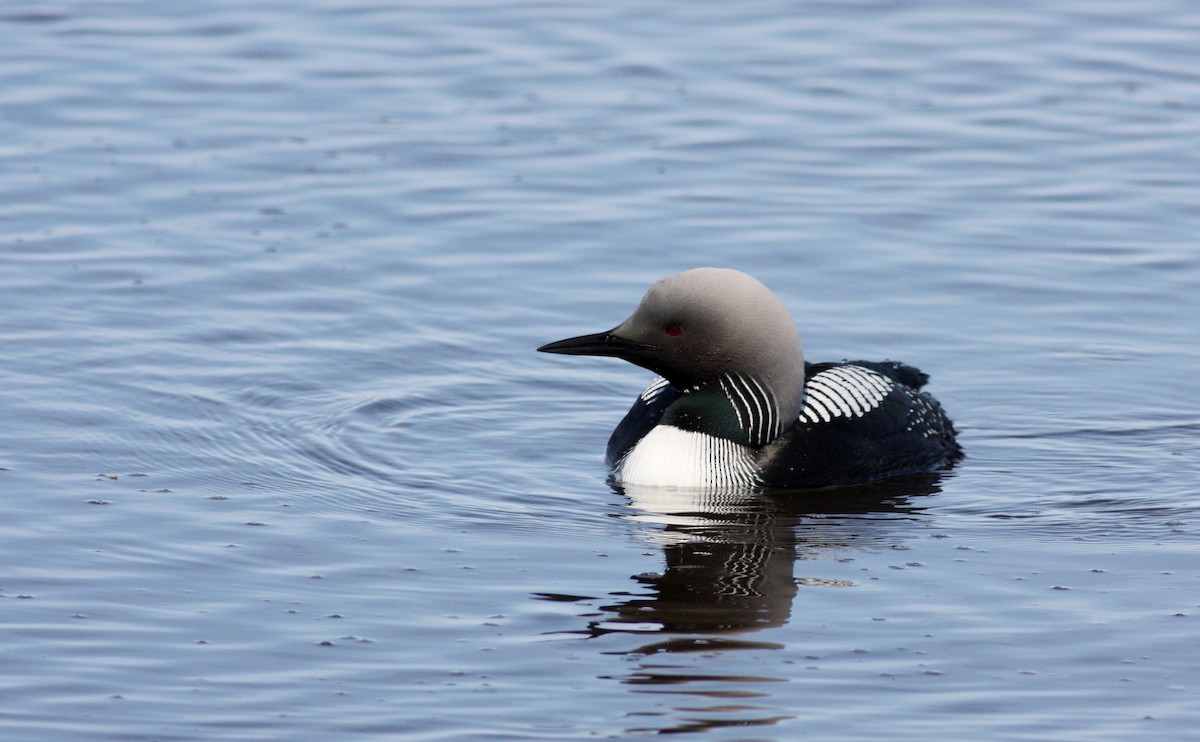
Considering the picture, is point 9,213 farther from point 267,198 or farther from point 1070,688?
point 1070,688

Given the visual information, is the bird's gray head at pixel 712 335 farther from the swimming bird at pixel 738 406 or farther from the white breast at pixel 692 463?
the white breast at pixel 692 463

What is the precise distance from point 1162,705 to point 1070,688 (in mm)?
240

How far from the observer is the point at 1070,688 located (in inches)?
206

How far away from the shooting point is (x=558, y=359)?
8.52m

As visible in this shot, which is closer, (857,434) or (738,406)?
(738,406)

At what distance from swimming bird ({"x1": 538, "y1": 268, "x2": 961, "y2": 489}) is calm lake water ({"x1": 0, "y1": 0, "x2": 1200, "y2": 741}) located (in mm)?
171

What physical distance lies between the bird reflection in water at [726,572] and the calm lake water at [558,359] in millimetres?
20

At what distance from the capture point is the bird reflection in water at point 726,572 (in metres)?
5.23

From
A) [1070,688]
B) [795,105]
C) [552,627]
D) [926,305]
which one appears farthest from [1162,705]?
[795,105]

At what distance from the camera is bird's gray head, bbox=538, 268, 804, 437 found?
6859mm

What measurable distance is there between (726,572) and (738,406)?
3.30 feet

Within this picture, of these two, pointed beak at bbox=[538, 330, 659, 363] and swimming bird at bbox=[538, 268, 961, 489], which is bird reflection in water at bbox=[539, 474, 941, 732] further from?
pointed beak at bbox=[538, 330, 659, 363]

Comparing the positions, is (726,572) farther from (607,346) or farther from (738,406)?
(607,346)

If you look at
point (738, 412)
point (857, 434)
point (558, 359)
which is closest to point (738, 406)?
point (738, 412)
